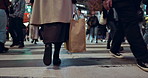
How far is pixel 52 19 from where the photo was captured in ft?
12.4

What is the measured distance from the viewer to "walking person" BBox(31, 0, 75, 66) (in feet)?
12.3

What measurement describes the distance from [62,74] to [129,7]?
138 cm

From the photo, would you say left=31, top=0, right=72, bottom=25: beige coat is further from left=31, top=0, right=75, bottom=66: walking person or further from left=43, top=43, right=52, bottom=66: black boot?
left=43, top=43, right=52, bottom=66: black boot

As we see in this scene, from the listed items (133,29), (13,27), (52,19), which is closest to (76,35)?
(52,19)

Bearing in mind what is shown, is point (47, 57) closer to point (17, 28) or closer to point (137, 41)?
point (137, 41)

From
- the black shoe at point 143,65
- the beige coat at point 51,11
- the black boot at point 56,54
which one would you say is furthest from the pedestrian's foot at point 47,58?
the black shoe at point 143,65

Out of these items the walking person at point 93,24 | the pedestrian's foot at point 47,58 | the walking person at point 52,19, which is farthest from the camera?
the walking person at point 93,24

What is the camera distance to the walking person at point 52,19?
3.76 m

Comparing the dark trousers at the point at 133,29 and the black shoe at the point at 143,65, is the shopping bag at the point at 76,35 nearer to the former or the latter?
the dark trousers at the point at 133,29

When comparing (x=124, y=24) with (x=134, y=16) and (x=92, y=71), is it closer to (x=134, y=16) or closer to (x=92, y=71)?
(x=134, y=16)

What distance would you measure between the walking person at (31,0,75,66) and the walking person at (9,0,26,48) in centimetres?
399

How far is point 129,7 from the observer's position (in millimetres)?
3680

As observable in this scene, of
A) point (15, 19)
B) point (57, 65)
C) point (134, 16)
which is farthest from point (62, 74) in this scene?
point (15, 19)

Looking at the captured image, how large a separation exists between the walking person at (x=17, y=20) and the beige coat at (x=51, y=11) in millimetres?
3986
